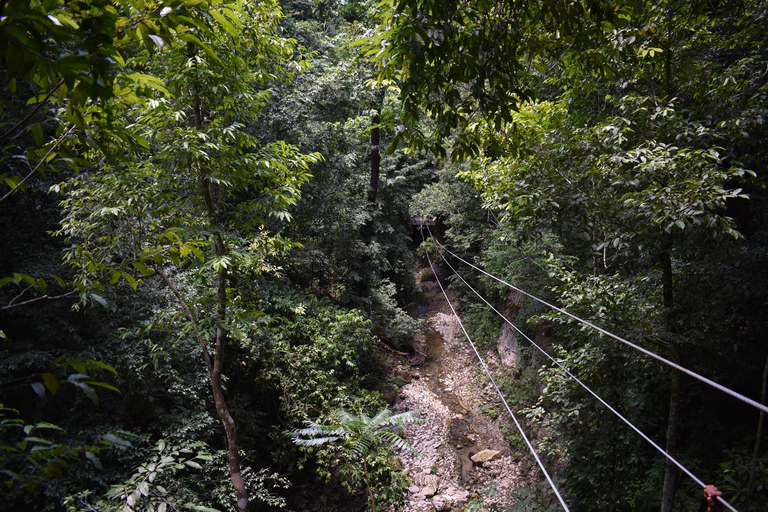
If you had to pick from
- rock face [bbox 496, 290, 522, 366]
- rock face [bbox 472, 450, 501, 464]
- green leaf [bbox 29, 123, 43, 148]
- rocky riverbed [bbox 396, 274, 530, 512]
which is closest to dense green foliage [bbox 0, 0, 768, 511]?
green leaf [bbox 29, 123, 43, 148]

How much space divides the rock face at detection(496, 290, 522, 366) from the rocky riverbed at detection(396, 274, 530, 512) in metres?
0.34

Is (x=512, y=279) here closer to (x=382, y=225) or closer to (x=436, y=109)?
(x=382, y=225)

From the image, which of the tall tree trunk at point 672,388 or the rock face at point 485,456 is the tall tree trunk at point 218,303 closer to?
the tall tree trunk at point 672,388

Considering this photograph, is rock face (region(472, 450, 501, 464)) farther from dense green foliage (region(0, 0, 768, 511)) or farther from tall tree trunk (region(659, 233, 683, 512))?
tall tree trunk (region(659, 233, 683, 512))

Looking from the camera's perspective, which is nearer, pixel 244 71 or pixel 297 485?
pixel 244 71

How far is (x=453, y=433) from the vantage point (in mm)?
6980

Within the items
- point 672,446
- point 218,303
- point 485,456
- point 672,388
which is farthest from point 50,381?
point 485,456

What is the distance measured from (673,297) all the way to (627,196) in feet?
3.43

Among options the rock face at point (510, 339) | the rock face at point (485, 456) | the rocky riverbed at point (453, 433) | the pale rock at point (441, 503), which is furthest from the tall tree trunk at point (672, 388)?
the rock face at point (510, 339)

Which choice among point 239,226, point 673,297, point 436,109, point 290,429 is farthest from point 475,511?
point 436,109

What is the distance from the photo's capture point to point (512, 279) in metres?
7.63

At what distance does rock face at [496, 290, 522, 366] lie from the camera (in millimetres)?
8328

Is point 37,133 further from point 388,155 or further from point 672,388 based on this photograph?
point 672,388

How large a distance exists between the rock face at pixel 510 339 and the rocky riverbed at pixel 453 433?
338 mm
